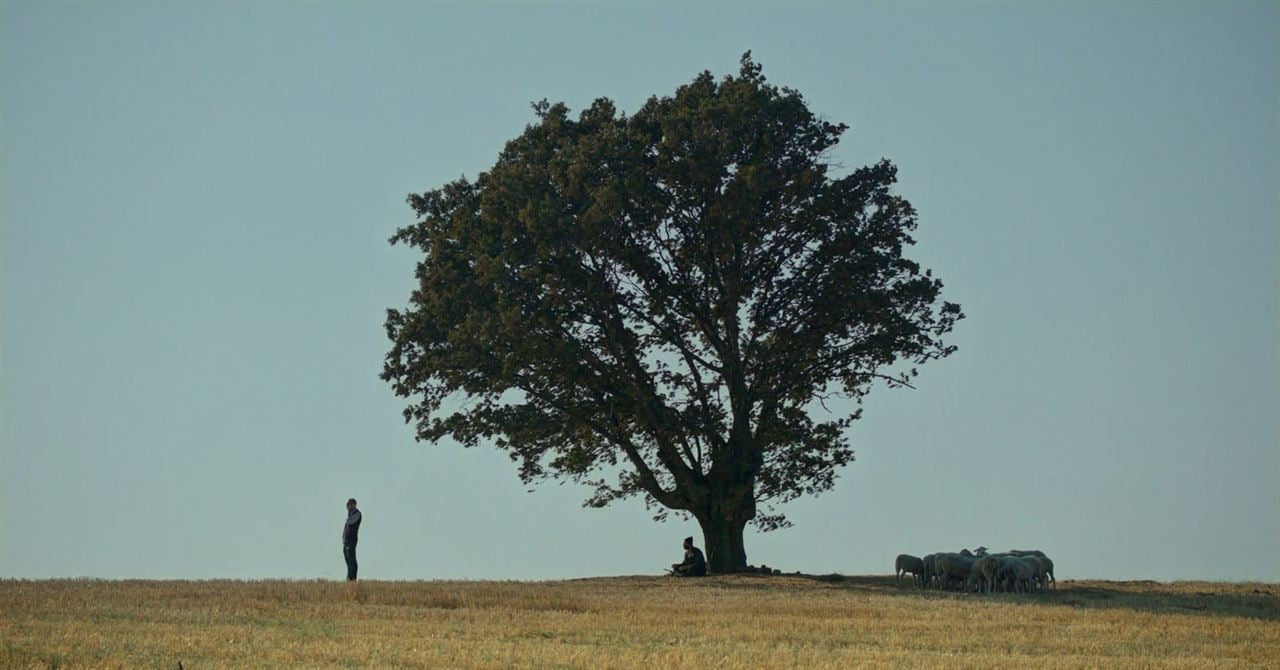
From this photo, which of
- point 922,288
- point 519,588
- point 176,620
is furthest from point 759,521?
point 176,620

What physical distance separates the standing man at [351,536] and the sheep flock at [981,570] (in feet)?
46.7

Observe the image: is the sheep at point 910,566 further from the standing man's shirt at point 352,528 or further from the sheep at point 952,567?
the standing man's shirt at point 352,528

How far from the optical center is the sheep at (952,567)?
40438 millimetres

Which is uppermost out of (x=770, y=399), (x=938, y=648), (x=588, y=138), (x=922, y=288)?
(x=588, y=138)

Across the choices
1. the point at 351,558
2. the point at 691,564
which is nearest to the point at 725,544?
the point at 691,564

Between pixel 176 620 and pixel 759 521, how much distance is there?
865 inches

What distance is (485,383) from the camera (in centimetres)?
4491

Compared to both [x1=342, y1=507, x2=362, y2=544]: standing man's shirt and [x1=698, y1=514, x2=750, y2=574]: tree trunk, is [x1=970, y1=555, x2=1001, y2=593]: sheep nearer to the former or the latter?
[x1=698, y1=514, x2=750, y2=574]: tree trunk

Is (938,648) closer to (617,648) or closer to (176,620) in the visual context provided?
(617,648)

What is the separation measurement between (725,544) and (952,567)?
7800 millimetres

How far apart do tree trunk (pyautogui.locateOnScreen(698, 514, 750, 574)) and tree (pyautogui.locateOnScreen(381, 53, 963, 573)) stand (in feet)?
0.19

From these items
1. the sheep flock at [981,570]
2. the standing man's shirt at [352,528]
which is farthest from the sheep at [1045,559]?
the standing man's shirt at [352,528]

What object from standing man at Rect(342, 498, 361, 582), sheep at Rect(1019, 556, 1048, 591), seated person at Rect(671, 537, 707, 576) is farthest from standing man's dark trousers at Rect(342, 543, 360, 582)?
sheep at Rect(1019, 556, 1048, 591)

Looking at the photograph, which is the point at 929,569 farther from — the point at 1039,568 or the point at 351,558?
the point at 351,558
